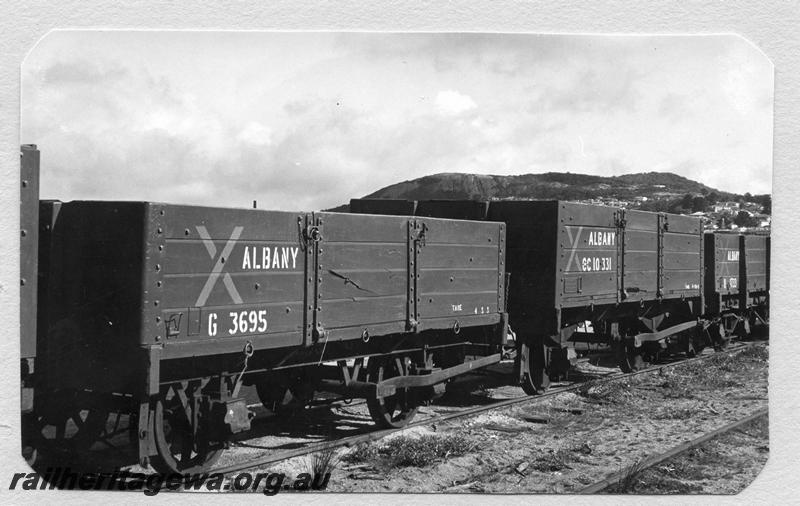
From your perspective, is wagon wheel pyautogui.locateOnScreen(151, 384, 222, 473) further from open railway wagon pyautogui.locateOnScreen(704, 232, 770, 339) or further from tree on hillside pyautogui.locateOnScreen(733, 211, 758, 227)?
open railway wagon pyautogui.locateOnScreen(704, 232, 770, 339)

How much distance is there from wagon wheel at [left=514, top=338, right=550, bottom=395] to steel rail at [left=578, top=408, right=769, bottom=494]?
2.73m

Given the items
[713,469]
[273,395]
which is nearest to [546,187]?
[713,469]

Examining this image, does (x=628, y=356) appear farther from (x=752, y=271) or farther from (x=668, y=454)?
(x=668, y=454)

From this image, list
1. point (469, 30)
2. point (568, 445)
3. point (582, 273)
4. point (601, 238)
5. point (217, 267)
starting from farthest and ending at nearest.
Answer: point (601, 238)
point (582, 273)
point (568, 445)
point (469, 30)
point (217, 267)

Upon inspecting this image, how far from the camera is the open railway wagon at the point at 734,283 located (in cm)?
1602

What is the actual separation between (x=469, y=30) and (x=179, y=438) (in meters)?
4.07

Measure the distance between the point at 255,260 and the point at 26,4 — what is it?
100.0 inches

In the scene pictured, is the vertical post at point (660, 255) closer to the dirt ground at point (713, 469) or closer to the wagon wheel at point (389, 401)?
the dirt ground at point (713, 469)

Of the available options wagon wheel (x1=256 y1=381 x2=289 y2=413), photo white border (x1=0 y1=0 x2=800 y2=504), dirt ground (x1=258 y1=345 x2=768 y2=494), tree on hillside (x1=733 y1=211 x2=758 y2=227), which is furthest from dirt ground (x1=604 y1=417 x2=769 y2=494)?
wagon wheel (x1=256 y1=381 x2=289 y2=413)

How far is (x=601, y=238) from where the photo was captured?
475 inches

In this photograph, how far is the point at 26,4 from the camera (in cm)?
628

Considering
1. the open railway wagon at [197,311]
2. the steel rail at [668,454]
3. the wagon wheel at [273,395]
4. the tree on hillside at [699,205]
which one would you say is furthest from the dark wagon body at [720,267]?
the wagon wheel at [273,395]

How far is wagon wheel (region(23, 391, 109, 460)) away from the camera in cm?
639

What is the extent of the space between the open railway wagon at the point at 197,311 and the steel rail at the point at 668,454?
2.43 m
